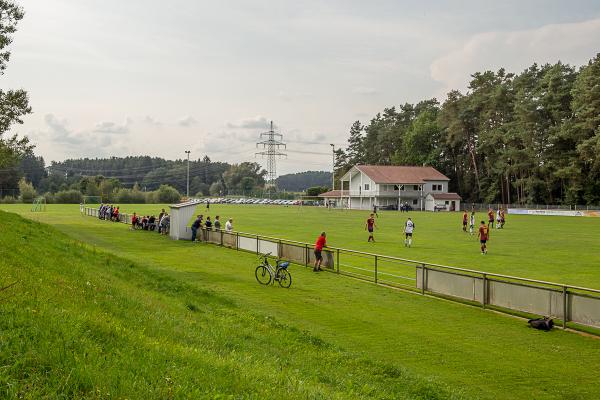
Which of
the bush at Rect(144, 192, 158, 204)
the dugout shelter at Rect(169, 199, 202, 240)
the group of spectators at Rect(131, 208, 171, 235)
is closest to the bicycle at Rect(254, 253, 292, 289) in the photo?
the dugout shelter at Rect(169, 199, 202, 240)

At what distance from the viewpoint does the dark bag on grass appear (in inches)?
504

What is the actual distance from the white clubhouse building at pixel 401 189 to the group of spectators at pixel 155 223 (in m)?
63.8

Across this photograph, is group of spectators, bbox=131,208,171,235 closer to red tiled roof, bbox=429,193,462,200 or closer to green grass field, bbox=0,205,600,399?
green grass field, bbox=0,205,600,399

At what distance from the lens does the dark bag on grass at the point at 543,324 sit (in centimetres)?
1280

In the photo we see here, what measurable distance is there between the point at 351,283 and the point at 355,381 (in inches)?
429

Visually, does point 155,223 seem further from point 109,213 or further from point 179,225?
point 109,213

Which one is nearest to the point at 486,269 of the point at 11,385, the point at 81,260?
the point at 81,260

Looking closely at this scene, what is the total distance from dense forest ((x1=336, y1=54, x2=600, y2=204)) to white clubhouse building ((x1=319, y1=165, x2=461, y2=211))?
7.18 m

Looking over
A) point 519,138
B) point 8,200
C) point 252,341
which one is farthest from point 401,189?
point 252,341

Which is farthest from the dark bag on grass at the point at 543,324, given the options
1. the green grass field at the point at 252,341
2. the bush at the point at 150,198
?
the bush at the point at 150,198

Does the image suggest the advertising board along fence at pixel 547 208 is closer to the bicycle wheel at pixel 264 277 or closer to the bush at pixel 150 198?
the bicycle wheel at pixel 264 277

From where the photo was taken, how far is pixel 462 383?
8.99 m

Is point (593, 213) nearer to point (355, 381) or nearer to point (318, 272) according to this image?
point (318, 272)

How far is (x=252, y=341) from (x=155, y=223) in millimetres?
31378
